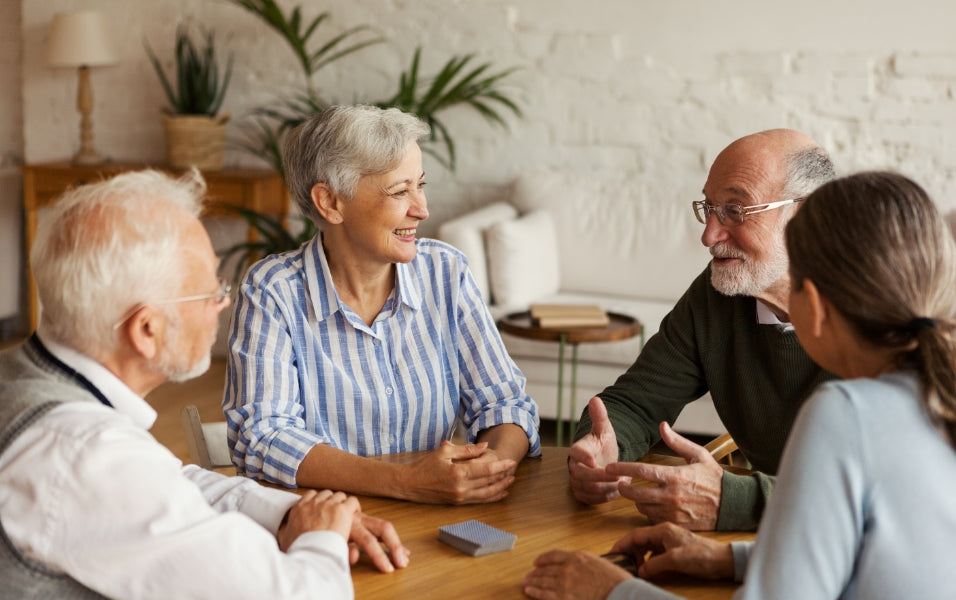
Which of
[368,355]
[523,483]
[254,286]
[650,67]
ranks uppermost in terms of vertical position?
[650,67]

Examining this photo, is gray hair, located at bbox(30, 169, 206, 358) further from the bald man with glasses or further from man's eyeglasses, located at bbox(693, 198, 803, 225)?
man's eyeglasses, located at bbox(693, 198, 803, 225)

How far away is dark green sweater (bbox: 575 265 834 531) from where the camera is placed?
2.08 meters

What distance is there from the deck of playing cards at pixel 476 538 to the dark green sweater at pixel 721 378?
0.50 meters

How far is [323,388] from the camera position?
2.15m

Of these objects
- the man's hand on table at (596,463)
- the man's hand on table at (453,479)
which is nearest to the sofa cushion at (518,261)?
the man's hand on table at (596,463)

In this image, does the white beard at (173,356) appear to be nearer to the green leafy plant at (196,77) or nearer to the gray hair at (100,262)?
the gray hair at (100,262)

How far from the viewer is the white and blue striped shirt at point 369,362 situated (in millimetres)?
2061

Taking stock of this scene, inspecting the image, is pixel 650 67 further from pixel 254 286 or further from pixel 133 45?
pixel 254 286

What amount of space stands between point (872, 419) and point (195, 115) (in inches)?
194

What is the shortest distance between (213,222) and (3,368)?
4.67 metres

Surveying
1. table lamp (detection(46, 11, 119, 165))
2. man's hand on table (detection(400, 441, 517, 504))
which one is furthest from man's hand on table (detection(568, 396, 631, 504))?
table lamp (detection(46, 11, 119, 165))

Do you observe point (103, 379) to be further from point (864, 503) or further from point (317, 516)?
point (864, 503)

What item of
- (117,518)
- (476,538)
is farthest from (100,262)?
(476,538)

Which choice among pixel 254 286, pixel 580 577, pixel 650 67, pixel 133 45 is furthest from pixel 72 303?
pixel 133 45
